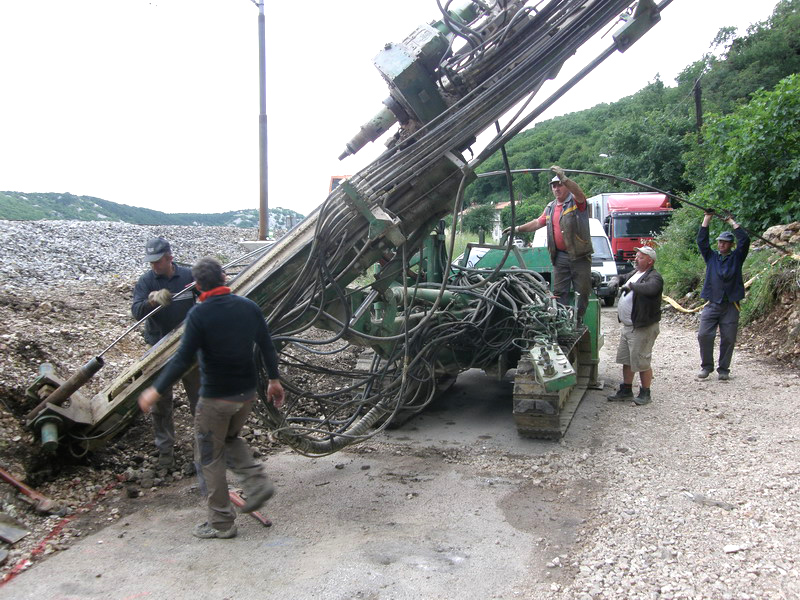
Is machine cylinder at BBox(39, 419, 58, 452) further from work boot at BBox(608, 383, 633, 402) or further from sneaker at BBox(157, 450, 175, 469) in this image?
work boot at BBox(608, 383, 633, 402)

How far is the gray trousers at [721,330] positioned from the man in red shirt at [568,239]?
2.06 meters

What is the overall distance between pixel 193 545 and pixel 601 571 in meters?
2.28

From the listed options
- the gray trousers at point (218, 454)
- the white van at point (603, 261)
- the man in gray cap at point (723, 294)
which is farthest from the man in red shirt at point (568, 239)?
the white van at point (603, 261)

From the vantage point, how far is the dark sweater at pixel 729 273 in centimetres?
782

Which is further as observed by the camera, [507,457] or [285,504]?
[507,457]

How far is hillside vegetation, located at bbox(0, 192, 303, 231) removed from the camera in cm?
1784

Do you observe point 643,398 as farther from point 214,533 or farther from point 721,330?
point 214,533

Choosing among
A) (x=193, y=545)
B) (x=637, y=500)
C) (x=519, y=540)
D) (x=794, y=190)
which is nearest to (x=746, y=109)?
(x=794, y=190)

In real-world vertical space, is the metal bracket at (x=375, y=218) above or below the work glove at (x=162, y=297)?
above

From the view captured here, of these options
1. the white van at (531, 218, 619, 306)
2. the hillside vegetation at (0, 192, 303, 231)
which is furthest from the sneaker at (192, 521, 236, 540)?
the white van at (531, 218, 619, 306)

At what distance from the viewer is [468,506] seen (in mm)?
4469

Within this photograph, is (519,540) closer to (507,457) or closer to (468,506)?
(468,506)

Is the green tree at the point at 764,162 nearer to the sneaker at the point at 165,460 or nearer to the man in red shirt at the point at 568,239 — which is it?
the man in red shirt at the point at 568,239

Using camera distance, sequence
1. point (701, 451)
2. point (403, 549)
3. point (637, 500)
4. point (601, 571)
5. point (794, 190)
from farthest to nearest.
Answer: point (794, 190) → point (701, 451) → point (637, 500) → point (403, 549) → point (601, 571)
